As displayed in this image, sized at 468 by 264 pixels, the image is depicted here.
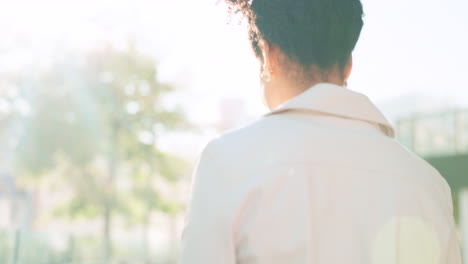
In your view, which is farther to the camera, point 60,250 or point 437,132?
point 60,250

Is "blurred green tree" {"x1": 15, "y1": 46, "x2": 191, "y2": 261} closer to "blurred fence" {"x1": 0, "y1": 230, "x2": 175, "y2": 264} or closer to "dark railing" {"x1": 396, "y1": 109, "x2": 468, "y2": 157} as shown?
"blurred fence" {"x1": 0, "y1": 230, "x2": 175, "y2": 264}

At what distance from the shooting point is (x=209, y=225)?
1.08m

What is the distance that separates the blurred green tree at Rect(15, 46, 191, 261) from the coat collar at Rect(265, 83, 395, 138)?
1832cm

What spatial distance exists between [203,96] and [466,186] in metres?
11.5

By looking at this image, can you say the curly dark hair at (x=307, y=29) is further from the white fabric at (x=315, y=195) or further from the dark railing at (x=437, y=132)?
the dark railing at (x=437, y=132)

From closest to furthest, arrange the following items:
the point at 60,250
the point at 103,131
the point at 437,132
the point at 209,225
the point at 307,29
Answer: the point at 209,225
the point at 307,29
the point at 437,132
the point at 60,250
the point at 103,131

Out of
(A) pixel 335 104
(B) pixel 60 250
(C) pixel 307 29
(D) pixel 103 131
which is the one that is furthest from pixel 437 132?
(A) pixel 335 104

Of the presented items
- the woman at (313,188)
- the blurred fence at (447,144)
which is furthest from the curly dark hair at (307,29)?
the blurred fence at (447,144)

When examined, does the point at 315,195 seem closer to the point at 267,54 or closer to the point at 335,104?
the point at 335,104

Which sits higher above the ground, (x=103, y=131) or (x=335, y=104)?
(x=103, y=131)

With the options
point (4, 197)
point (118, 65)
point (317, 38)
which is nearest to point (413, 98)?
point (118, 65)

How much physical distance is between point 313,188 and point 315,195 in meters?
0.01

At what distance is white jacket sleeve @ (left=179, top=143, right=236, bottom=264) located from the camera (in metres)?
1.07

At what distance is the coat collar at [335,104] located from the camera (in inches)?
46.7
